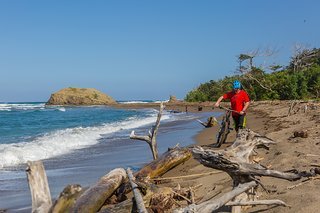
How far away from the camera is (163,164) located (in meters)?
9.17

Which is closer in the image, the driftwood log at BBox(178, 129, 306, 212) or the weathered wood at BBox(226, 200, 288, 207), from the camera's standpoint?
the weathered wood at BBox(226, 200, 288, 207)

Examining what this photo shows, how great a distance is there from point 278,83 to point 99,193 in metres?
38.7

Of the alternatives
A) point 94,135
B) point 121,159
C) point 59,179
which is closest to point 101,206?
point 59,179

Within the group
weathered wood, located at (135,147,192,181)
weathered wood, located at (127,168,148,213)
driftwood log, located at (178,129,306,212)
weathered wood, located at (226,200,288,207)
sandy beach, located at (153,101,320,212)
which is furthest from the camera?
weathered wood, located at (135,147,192,181)

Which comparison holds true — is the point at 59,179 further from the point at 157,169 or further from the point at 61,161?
the point at 61,161

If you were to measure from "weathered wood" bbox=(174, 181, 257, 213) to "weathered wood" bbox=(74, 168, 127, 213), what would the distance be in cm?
242

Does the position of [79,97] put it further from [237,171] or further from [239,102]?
[237,171]

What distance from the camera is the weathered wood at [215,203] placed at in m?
3.95

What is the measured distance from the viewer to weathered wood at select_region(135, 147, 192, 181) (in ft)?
28.0

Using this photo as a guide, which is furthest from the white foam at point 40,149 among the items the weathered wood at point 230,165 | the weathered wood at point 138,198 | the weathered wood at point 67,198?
the weathered wood at point 230,165

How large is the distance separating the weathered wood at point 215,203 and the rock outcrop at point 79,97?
8727cm

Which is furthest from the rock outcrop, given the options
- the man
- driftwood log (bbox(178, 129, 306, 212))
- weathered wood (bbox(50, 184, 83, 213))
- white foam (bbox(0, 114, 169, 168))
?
driftwood log (bbox(178, 129, 306, 212))

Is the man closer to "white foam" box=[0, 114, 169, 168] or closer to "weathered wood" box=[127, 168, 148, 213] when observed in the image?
"weathered wood" box=[127, 168, 148, 213]

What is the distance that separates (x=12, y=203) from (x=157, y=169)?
3.05 meters
